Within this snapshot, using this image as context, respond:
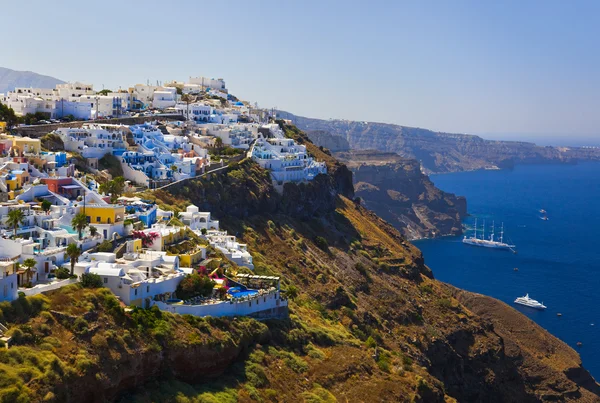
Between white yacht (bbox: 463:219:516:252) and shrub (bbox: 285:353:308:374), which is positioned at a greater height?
shrub (bbox: 285:353:308:374)

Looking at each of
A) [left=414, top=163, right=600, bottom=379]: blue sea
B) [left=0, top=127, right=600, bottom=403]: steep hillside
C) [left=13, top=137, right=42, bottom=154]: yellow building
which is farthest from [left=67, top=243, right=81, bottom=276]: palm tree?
[left=414, top=163, right=600, bottom=379]: blue sea

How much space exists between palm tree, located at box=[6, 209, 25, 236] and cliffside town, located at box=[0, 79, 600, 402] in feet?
0.33

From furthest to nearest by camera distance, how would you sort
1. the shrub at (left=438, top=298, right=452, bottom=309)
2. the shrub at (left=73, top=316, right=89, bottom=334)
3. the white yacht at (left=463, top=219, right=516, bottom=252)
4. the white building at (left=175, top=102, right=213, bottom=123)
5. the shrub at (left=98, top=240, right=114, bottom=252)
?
the white yacht at (left=463, top=219, right=516, bottom=252), the white building at (left=175, top=102, right=213, bottom=123), the shrub at (left=438, top=298, right=452, bottom=309), the shrub at (left=98, top=240, right=114, bottom=252), the shrub at (left=73, top=316, right=89, bottom=334)

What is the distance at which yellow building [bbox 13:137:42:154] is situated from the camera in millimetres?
52394

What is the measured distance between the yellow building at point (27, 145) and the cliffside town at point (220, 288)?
0.14 m

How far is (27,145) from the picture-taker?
174 feet

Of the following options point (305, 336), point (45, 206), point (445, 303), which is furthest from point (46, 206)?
point (445, 303)

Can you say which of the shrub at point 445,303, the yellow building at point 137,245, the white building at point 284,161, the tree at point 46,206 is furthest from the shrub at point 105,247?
the shrub at point 445,303

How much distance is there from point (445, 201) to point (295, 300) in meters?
154

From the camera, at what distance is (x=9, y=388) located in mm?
23297

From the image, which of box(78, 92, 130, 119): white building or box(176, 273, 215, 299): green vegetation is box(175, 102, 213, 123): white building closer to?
box(78, 92, 130, 119): white building

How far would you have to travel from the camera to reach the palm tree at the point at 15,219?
36.3 metres

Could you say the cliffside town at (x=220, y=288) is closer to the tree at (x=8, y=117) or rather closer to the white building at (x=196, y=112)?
the white building at (x=196, y=112)

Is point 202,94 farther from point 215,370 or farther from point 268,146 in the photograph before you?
point 215,370
